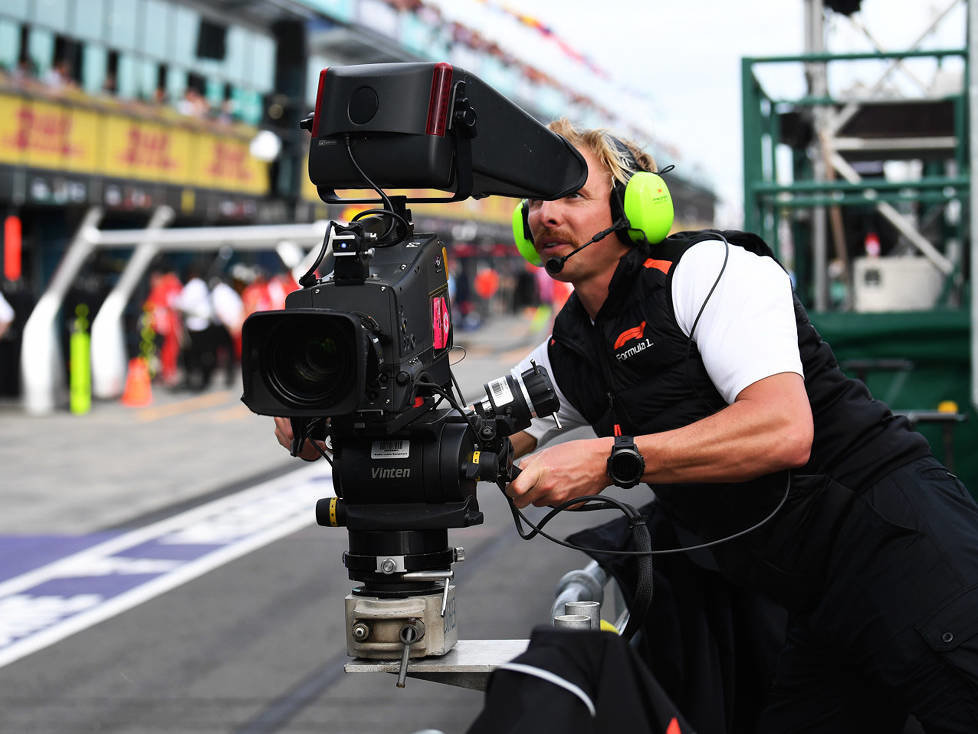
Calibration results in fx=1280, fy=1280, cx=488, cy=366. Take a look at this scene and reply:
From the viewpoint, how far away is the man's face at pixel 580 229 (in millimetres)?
2830

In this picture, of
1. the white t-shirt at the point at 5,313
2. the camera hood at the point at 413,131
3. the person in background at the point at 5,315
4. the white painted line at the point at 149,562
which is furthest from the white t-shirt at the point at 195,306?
the camera hood at the point at 413,131

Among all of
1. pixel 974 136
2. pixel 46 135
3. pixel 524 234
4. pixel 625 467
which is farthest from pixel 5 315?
pixel 625 467

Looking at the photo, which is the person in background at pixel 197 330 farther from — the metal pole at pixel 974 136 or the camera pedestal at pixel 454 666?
the camera pedestal at pixel 454 666

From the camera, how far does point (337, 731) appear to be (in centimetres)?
520

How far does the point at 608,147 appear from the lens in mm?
2922

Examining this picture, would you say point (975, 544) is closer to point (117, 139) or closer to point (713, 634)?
point (713, 634)

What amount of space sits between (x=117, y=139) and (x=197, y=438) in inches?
402

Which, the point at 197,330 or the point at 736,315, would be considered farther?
the point at 197,330

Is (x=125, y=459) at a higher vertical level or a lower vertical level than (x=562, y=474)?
lower

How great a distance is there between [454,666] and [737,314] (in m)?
0.86

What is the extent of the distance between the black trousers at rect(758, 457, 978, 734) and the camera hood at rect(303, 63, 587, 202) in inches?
40.2

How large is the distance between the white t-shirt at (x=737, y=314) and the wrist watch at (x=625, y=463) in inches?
9.9

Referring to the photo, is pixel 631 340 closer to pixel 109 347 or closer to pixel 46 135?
pixel 109 347

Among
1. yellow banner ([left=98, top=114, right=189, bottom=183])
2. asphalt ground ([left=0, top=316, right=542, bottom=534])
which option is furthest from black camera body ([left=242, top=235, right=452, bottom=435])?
yellow banner ([left=98, top=114, right=189, bottom=183])
